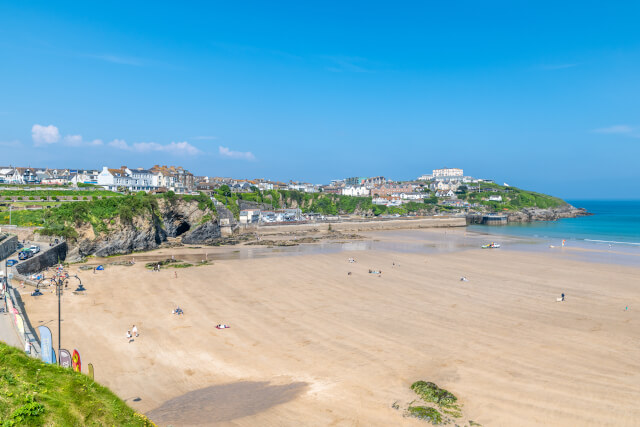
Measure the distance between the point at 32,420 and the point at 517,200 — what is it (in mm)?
138342

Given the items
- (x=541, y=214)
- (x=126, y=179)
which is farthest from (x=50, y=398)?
(x=541, y=214)

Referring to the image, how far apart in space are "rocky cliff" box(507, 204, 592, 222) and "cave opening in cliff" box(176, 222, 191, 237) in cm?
7987

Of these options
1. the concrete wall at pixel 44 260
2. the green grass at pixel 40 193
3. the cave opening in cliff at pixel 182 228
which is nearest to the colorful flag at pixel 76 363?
the concrete wall at pixel 44 260

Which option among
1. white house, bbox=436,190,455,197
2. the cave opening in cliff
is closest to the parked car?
the cave opening in cliff

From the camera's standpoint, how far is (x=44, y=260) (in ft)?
98.0

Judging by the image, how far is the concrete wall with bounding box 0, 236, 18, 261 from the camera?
1044 inches

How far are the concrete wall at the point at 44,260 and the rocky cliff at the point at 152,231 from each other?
1230 mm

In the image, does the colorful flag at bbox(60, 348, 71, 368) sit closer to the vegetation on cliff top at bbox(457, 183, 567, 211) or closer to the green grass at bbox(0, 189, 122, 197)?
the green grass at bbox(0, 189, 122, 197)

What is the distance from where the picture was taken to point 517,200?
124m

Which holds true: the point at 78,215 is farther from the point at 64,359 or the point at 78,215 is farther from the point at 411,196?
the point at 411,196

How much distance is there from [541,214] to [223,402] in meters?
112

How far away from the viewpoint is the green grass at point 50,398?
19.8 feet

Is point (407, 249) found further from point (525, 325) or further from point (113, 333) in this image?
point (113, 333)

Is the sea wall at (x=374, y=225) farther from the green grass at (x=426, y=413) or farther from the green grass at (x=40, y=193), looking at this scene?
the green grass at (x=426, y=413)
